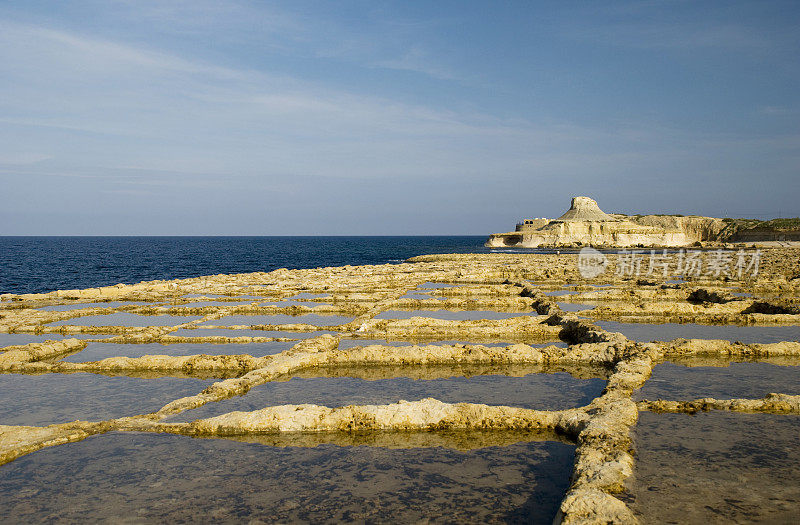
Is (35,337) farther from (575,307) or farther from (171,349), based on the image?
(575,307)

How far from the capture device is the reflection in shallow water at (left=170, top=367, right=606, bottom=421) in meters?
7.17

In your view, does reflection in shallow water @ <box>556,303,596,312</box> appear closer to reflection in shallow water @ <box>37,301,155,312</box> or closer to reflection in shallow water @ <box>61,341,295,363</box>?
→ reflection in shallow water @ <box>61,341,295,363</box>

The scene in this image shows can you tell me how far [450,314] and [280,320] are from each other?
4.90 m

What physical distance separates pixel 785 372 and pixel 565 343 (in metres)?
3.89

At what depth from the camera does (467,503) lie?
4402 millimetres

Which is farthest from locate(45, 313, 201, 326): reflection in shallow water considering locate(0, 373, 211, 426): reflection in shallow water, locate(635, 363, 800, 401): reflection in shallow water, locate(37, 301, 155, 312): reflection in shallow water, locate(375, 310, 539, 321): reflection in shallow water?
locate(635, 363, 800, 401): reflection in shallow water

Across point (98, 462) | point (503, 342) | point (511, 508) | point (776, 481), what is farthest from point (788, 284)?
point (98, 462)

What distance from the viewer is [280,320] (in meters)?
14.3

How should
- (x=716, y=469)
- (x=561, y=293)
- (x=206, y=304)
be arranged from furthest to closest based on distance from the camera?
1. (x=561, y=293)
2. (x=206, y=304)
3. (x=716, y=469)

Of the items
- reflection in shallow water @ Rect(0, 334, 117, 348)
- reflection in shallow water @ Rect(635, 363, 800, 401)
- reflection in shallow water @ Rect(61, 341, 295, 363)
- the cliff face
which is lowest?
reflection in shallow water @ Rect(0, 334, 117, 348)

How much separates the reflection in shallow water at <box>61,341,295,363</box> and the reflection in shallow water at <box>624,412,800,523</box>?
7.31 metres

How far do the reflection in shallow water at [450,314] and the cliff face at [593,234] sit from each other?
2405 inches

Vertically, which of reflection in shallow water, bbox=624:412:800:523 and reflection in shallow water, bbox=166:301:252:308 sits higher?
reflection in shallow water, bbox=624:412:800:523

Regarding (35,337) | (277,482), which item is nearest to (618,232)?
(35,337)
